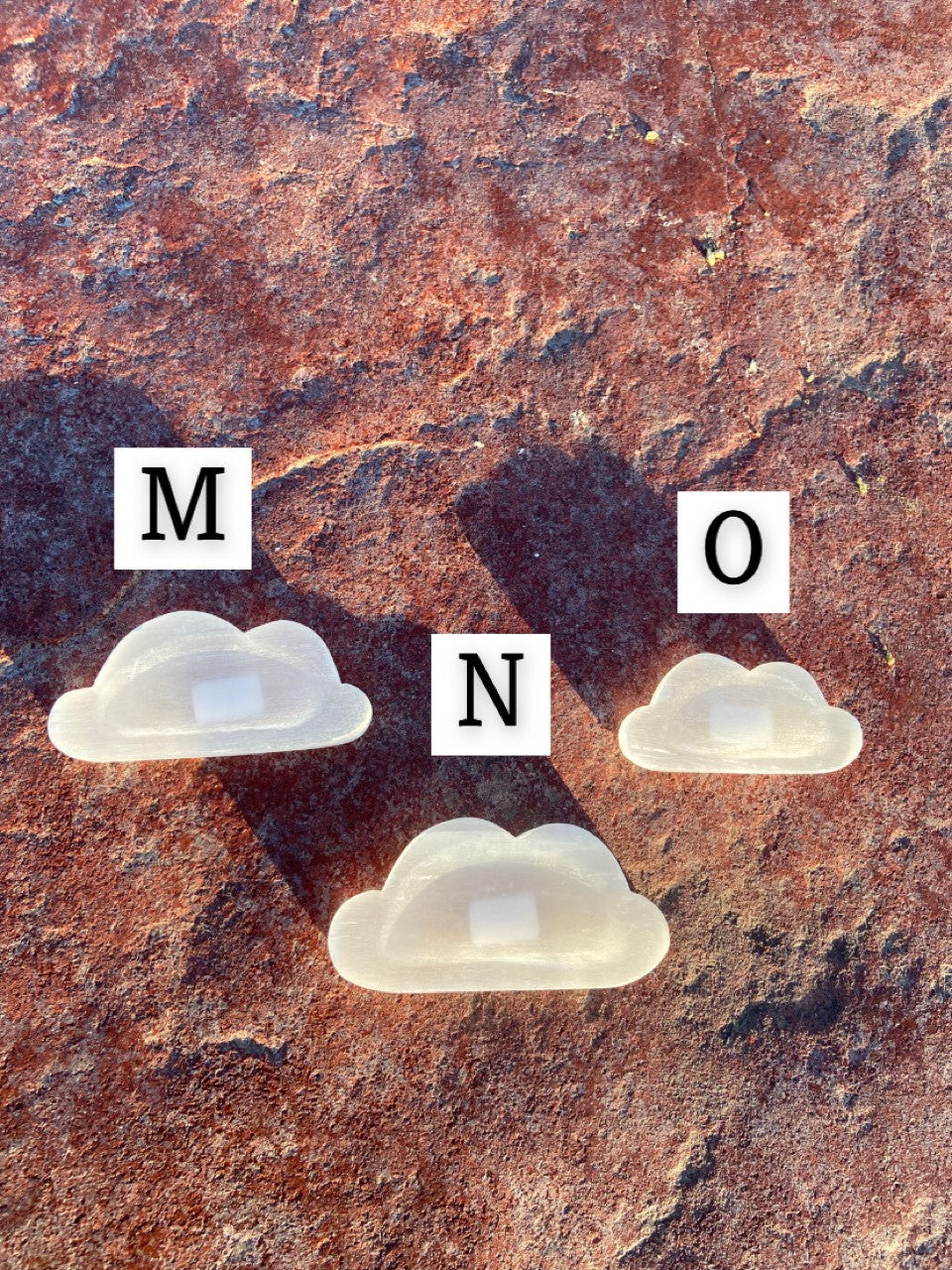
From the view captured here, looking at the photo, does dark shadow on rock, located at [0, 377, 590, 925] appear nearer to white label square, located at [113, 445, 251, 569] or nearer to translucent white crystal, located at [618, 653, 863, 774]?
white label square, located at [113, 445, 251, 569]

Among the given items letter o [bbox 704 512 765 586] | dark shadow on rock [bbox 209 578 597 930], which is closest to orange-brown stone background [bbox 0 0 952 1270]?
dark shadow on rock [bbox 209 578 597 930]

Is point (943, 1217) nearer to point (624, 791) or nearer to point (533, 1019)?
point (533, 1019)

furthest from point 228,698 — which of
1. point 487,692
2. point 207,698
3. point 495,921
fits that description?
point 495,921

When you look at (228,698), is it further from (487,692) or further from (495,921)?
(495,921)

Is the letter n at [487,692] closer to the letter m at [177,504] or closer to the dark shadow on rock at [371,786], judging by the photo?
the dark shadow on rock at [371,786]

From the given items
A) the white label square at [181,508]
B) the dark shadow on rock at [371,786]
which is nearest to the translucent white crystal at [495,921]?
the dark shadow on rock at [371,786]
